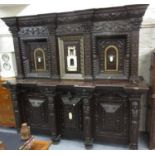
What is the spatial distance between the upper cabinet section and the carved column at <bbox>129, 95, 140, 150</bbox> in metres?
0.33

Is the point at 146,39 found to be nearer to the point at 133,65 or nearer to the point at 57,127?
the point at 133,65

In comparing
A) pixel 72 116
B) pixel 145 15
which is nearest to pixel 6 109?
pixel 72 116

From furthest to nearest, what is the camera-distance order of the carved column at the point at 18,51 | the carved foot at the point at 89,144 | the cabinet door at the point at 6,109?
1. the cabinet door at the point at 6,109
2. the carved column at the point at 18,51
3. the carved foot at the point at 89,144

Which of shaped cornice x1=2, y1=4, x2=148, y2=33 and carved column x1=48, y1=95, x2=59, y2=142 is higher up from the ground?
shaped cornice x1=2, y1=4, x2=148, y2=33

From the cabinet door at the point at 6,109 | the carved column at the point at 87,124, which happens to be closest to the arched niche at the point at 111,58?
the carved column at the point at 87,124

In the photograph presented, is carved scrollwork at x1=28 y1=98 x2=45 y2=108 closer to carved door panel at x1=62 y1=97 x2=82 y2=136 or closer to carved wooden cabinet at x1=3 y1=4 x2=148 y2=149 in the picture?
carved wooden cabinet at x1=3 y1=4 x2=148 y2=149

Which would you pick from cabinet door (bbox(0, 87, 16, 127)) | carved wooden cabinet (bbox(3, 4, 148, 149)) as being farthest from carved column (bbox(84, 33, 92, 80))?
cabinet door (bbox(0, 87, 16, 127))

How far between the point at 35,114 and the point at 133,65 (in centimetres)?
170

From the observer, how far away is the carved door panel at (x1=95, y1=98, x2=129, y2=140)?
2.41 metres

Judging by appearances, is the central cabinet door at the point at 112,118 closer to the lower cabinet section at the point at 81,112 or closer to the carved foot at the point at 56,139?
the lower cabinet section at the point at 81,112

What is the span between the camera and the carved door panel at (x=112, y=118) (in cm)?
241

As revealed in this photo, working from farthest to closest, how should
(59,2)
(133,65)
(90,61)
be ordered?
(59,2), (90,61), (133,65)
